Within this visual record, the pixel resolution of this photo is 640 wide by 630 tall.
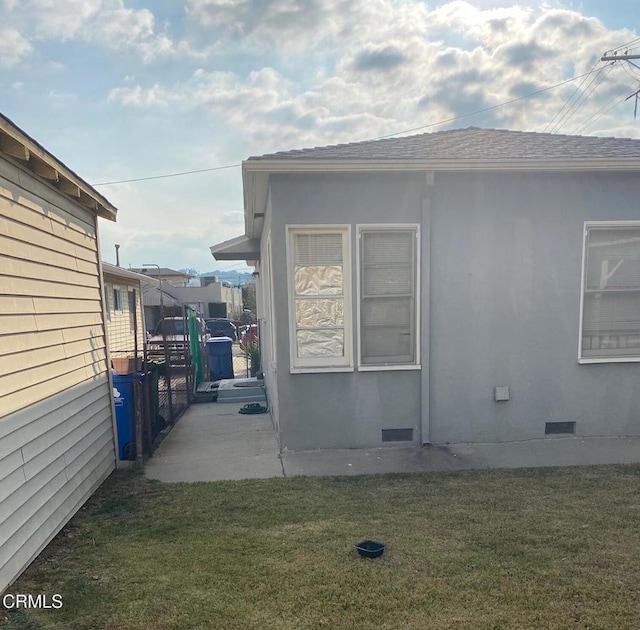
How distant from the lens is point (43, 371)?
3.45m

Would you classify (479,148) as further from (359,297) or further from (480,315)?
(359,297)

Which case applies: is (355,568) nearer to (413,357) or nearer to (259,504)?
(259,504)

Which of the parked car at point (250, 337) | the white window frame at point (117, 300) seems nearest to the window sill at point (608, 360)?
the parked car at point (250, 337)

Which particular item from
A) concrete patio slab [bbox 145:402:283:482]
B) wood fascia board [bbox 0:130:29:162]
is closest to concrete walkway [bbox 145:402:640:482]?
concrete patio slab [bbox 145:402:283:482]

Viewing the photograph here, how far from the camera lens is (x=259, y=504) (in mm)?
3842

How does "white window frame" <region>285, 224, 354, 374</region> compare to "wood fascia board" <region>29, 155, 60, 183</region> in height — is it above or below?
below

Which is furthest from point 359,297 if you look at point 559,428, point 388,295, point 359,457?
point 559,428

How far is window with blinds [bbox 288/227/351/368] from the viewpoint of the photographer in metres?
5.10

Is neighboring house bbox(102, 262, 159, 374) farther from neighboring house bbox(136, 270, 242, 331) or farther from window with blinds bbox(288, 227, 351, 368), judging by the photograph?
neighboring house bbox(136, 270, 242, 331)

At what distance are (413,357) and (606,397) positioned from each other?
2481 mm

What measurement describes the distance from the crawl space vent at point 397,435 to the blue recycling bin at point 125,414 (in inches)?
117

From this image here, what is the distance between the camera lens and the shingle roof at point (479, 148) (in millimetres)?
4918

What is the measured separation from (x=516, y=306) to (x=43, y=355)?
4919 millimetres

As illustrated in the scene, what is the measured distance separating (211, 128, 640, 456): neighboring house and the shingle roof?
68 mm
